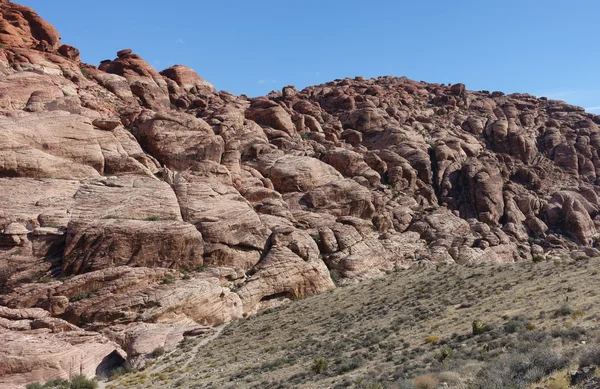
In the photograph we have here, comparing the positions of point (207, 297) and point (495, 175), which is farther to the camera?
point (495, 175)

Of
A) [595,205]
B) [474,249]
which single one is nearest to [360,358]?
[474,249]

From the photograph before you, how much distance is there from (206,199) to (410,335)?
2404 centimetres

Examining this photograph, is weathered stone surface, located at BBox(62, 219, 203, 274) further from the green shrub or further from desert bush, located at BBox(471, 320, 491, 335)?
desert bush, located at BBox(471, 320, 491, 335)

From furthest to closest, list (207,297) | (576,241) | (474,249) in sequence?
(576,241), (474,249), (207,297)

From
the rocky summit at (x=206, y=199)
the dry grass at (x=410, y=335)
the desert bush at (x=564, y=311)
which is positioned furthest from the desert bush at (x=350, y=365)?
the rocky summit at (x=206, y=199)

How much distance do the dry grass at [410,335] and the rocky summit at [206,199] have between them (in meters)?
4.54

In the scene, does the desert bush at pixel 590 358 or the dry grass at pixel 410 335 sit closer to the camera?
the desert bush at pixel 590 358

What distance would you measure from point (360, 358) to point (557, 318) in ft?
24.7

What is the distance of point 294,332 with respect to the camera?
2802 centimetres

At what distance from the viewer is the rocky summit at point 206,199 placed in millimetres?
30234

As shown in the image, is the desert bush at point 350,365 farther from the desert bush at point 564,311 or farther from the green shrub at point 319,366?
the desert bush at point 564,311

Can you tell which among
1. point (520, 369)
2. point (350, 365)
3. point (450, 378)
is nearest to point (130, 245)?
point (350, 365)

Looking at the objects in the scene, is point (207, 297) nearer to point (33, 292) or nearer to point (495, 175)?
point (33, 292)

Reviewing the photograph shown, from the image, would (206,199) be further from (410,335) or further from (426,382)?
(426,382)
